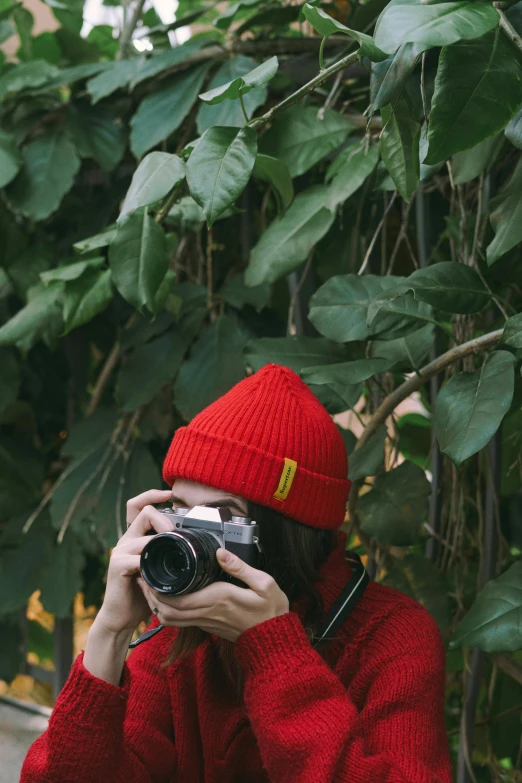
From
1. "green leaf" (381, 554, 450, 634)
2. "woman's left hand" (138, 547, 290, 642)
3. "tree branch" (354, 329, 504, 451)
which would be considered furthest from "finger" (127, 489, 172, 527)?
"green leaf" (381, 554, 450, 634)

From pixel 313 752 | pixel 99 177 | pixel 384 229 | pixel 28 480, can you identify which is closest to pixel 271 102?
pixel 384 229

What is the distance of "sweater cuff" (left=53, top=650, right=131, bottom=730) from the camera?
799 mm

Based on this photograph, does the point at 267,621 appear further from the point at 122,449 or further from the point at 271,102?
the point at 271,102

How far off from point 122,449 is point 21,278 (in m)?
0.33

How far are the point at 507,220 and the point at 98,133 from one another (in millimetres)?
736

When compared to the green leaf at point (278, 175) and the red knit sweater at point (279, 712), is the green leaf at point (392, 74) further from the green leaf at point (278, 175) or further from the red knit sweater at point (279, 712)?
the red knit sweater at point (279, 712)

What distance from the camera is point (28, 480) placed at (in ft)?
4.71

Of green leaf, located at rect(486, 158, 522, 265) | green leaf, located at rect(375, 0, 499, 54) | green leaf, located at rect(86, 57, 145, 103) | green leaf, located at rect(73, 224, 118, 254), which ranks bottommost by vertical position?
green leaf, located at rect(486, 158, 522, 265)

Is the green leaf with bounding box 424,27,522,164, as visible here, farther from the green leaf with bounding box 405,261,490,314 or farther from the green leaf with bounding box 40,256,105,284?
the green leaf with bounding box 40,256,105,284

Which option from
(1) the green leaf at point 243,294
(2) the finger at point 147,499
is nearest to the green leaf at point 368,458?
(2) the finger at point 147,499

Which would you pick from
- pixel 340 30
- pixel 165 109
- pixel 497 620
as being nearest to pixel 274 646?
pixel 497 620

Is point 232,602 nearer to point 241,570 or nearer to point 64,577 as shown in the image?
point 241,570

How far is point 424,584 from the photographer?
103 centimetres

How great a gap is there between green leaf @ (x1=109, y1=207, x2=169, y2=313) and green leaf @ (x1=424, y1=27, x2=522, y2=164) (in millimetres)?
354
